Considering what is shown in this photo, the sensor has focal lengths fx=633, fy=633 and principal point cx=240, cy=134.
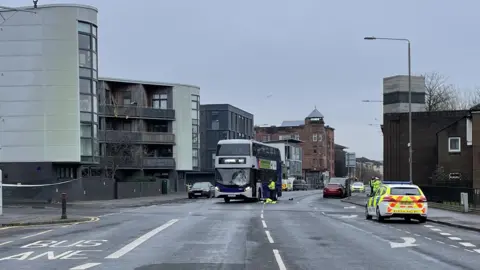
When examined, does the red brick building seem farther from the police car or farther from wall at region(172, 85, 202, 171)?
the police car

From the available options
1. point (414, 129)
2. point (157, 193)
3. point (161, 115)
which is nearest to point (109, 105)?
point (161, 115)

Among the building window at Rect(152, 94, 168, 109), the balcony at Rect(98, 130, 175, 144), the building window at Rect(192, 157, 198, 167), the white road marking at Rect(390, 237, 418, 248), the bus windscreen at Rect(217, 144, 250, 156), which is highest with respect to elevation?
the building window at Rect(152, 94, 168, 109)

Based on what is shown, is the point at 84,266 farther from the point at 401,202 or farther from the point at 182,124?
the point at 182,124

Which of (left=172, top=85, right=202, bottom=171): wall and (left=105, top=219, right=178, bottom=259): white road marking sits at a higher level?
(left=172, top=85, right=202, bottom=171): wall

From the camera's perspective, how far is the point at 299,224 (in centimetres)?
2245

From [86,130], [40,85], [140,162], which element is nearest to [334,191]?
[140,162]

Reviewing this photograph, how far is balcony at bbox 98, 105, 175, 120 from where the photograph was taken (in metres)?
67.4

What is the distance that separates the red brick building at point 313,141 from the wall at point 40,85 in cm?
10474

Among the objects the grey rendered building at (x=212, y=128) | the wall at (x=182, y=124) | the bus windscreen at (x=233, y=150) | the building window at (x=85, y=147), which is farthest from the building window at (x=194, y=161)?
the bus windscreen at (x=233, y=150)

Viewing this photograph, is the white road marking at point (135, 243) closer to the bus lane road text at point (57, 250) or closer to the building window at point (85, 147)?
the bus lane road text at point (57, 250)

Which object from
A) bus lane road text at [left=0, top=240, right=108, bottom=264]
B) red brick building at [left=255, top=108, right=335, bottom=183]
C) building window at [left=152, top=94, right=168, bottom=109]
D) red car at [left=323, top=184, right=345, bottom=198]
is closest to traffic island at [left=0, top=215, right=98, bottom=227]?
bus lane road text at [left=0, top=240, right=108, bottom=264]

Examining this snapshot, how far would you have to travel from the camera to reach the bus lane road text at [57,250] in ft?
42.5

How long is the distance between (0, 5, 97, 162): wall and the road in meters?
24.2

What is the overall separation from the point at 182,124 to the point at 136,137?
7.22m
